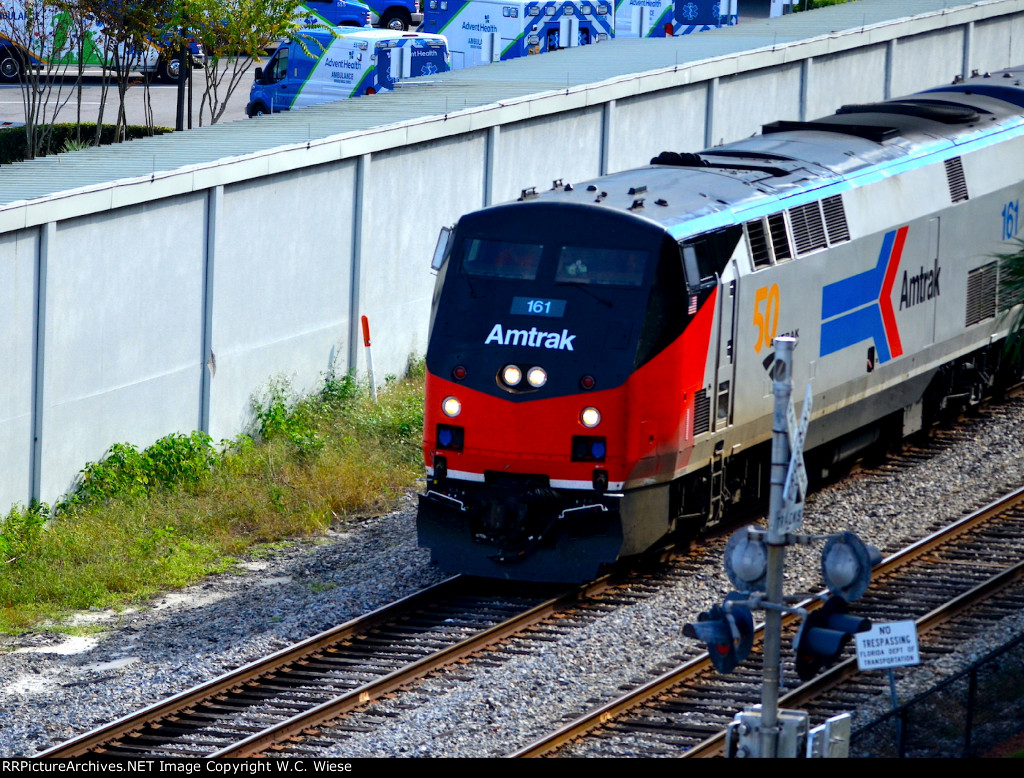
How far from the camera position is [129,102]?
1505 inches

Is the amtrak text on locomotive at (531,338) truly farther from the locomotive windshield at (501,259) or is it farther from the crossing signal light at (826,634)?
the crossing signal light at (826,634)

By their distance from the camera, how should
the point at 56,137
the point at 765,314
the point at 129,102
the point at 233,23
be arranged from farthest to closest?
the point at 129,102
the point at 56,137
the point at 233,23
the point at 765,314

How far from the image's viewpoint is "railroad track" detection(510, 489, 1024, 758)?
428 inches

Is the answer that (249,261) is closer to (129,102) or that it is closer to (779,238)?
(779,238)

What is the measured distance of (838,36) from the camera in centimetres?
2700

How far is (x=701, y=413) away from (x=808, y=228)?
7.88 ft

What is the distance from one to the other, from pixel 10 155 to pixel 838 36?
594 inches

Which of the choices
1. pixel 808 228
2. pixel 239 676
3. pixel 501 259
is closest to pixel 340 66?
pixel 808 228

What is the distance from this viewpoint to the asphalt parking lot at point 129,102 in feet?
116

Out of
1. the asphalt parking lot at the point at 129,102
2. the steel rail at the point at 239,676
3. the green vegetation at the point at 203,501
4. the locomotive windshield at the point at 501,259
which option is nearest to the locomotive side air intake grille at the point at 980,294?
the green vegetation at the point at 203,501

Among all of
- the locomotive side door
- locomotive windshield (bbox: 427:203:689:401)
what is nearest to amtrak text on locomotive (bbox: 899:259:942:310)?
the locomotive side door

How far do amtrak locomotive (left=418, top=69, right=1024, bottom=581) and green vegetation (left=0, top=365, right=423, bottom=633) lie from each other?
2637 mm

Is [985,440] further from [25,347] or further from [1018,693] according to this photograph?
[25,347]

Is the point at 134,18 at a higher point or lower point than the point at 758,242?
higher
